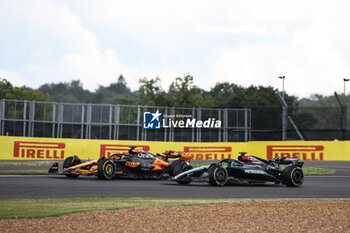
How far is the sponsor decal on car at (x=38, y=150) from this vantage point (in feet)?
95.8

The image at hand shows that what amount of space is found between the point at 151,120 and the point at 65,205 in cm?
2840

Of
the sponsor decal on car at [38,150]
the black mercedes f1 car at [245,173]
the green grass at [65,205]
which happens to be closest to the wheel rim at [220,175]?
the black mercedes f1 car at [245,173]

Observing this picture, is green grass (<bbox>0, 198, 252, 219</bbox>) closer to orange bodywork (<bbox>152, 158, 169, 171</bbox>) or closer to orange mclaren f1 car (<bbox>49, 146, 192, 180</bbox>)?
orange mclaren f1 car (<bbox>49, 146, 192, 180</bbox>)

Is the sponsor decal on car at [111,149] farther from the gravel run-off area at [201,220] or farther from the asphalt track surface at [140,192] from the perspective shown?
the gravel run-off area at [201,220]

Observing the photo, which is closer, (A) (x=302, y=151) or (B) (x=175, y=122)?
(A) (x=302, y=151)

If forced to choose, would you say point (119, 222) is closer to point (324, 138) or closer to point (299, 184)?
point (299, 184)

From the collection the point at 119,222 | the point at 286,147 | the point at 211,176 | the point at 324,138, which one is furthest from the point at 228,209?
the point at 324,138

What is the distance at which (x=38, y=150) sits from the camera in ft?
97.6

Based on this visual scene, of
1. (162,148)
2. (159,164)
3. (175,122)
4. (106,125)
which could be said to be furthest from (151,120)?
(159,164)

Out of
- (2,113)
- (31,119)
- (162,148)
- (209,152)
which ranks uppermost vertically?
(2,113)

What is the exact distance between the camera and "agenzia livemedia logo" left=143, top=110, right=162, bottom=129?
38.4m

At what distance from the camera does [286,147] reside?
108 ft

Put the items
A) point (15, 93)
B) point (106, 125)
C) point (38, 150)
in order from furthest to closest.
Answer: point (15, 93), point (106, 125), point (38, 150)

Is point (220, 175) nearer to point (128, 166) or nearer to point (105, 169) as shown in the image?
point (128, 166)
